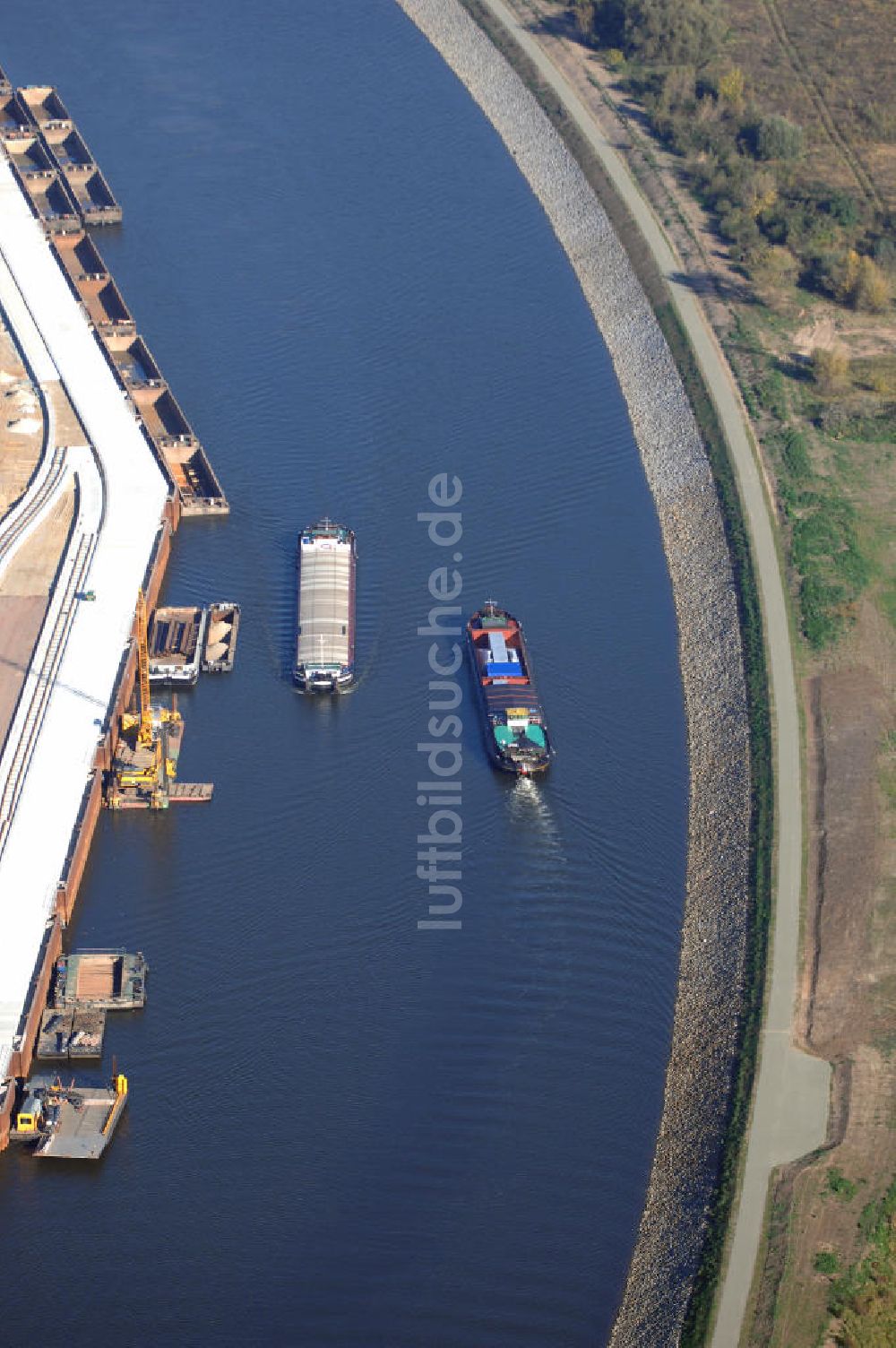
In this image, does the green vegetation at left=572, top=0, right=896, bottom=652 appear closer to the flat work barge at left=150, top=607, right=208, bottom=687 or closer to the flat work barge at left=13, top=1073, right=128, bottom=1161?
the flat work barge at left=150, top=607, right=208, bottom=687

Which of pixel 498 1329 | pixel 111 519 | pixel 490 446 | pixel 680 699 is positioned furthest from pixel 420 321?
pixel 498 1329

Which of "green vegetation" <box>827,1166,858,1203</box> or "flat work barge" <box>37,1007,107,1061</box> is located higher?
"flat work barge" <box>37,1007,107,1061</box>

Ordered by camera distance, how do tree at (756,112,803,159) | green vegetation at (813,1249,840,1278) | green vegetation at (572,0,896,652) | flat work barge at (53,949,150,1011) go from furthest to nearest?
tree at (756,112,803,159) < green vegetation at (572,0,896,652) < flat work barge at (53,949,150,1011) < green vegetation at (813,1249,840,1278)

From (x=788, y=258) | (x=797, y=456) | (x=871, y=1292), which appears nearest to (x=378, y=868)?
(x=871, y=1292)

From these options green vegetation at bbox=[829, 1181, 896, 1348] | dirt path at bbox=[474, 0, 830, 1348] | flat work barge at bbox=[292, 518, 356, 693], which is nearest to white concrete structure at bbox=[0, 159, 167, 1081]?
Result: flat work barge at bbox=[292, 518, 356, 693]

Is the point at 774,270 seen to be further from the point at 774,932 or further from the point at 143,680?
the point at 774,932

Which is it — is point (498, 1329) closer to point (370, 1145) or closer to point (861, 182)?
point (370, 1145)
